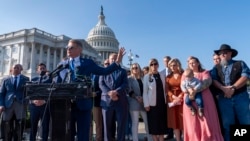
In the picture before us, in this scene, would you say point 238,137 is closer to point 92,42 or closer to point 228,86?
point 228,86

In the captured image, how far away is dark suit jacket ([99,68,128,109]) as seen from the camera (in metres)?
5.55

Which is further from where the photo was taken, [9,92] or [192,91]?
[9,92]

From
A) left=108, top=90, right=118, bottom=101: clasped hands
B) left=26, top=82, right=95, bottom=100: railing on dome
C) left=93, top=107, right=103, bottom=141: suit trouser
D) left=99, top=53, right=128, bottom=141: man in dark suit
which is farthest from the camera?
left=93, top=107, right=103, bottom=141: suit trouser

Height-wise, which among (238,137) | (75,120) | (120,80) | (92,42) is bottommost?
(238,137)

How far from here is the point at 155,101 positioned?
638 centimetres

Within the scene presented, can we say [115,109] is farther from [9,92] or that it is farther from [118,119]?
[9,92]

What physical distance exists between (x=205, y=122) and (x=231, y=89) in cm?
77

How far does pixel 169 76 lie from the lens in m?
6.55

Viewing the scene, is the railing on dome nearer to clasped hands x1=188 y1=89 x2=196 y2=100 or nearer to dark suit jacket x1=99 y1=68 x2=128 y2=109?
dark suit jacket x1=99 y1=68 x2=128 y2=109

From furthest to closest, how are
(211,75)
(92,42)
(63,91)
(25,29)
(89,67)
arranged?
(92,42), (25,29), (211,75), (89,67), (63,91)

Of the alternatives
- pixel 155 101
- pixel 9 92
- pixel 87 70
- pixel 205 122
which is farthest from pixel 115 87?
pixel 9 92

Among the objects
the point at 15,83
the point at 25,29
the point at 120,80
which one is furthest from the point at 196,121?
the point at 25,29

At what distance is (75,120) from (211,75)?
2.84 m

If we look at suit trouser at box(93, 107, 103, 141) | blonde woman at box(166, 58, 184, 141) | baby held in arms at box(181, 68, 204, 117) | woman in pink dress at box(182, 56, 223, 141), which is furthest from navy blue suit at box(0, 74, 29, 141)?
woman in pink dress at box(182, 56, 223, 141)
